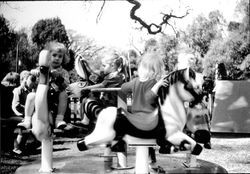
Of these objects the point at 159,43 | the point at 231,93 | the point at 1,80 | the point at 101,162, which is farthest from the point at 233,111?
the point at 1,80

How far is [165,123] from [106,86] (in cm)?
83

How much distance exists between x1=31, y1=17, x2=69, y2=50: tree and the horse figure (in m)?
1.83

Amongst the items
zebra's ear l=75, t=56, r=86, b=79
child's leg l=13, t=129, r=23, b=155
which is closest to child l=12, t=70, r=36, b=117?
child's leg l=13, t=129, r=23, b=155

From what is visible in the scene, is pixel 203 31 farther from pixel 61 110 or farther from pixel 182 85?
pixel 61 110

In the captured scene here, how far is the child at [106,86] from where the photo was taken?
3.39 metres

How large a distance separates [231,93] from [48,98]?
180 inches

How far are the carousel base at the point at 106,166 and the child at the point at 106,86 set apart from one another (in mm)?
440

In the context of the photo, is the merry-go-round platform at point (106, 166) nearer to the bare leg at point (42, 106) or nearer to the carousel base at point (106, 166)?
the carousel base at point (106, 166)

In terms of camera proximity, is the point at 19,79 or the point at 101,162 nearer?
the point at 101,162

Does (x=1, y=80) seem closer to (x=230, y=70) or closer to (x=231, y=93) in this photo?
(x=230, y=70)

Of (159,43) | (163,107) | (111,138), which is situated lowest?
(111,138)

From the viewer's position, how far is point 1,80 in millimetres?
4531

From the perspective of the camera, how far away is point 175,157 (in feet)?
13.6

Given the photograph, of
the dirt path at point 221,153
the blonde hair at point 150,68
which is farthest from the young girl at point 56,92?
the dirt path at point 221,153
